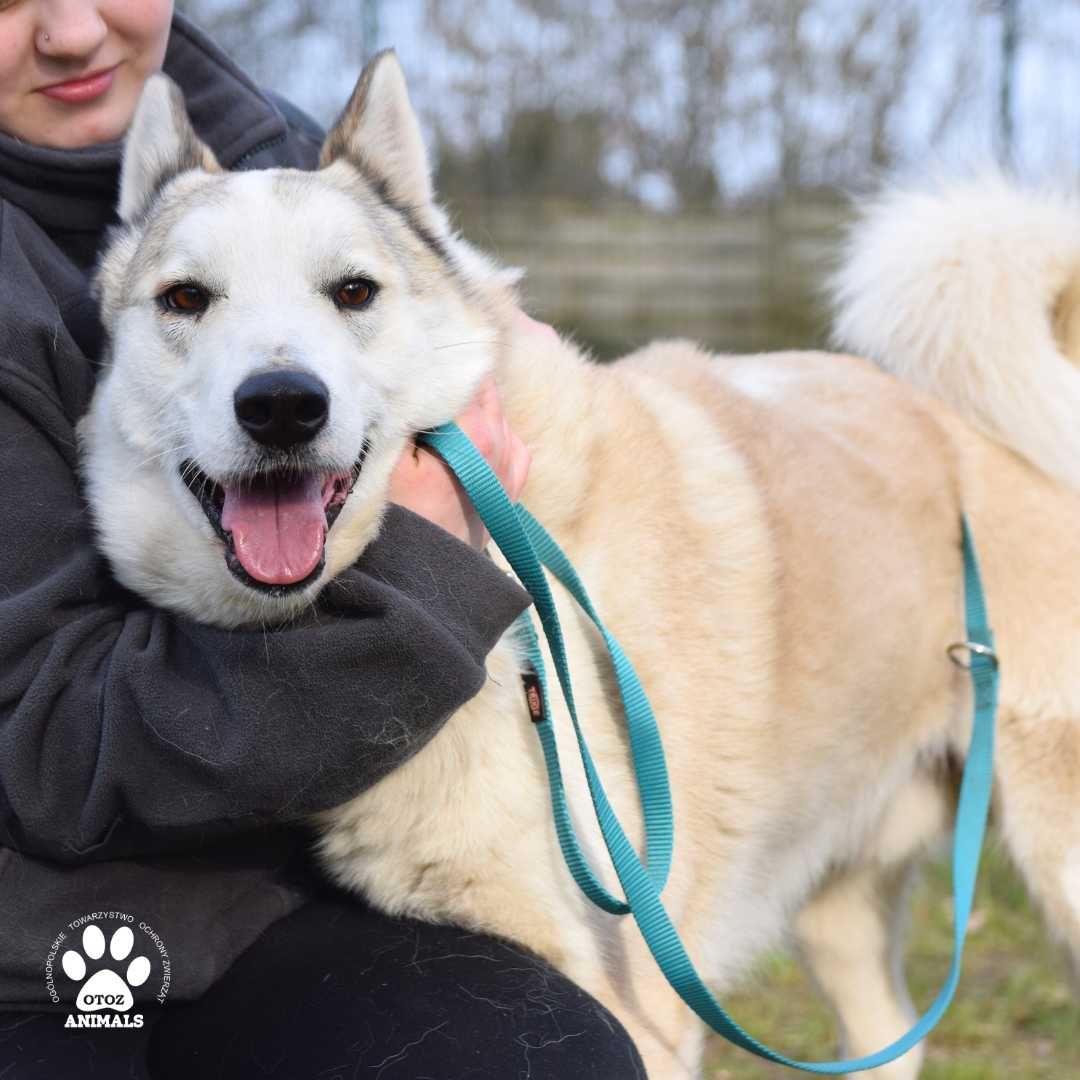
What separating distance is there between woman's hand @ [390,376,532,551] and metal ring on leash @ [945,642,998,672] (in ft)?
3.14

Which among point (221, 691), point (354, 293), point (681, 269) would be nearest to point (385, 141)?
point (354, 293)

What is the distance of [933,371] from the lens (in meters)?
2.53

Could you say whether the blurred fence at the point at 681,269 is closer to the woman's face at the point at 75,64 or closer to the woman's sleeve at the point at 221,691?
the woman's face at the point at 75,64

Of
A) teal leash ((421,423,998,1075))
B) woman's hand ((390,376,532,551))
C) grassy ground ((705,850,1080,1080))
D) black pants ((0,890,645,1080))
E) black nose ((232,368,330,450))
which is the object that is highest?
black nose ((232,368,330,450))

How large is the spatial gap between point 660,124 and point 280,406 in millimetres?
4501

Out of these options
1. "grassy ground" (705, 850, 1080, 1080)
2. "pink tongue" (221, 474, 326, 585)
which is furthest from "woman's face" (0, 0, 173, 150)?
"grassy ground" (705, 850, 1080, 1080)

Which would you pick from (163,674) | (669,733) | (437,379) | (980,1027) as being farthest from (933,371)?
(163,674)

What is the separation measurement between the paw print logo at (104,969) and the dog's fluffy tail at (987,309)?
1.71 meters

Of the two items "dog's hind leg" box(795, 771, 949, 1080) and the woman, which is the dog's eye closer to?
the woman

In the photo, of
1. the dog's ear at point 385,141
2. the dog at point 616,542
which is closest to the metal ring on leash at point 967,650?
the dog at point 616,542

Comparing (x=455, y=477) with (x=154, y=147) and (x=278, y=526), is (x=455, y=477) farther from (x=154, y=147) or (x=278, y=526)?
(x=154, y=147)

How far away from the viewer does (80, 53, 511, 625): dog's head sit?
4.78 feet

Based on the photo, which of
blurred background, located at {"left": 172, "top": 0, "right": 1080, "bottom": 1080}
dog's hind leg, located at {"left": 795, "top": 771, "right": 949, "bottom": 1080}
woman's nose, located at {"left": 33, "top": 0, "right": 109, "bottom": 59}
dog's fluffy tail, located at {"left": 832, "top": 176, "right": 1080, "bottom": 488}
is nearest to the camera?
woman's nose, located at {"left": 33, "top": 0, "right": 109, "bottom": 59}

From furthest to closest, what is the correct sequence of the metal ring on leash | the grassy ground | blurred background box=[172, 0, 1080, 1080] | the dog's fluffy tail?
blurred background box=[172, 0, 1080, 1080] < the grassy ground < the dog's fluffy tail < the metal ring on leash
